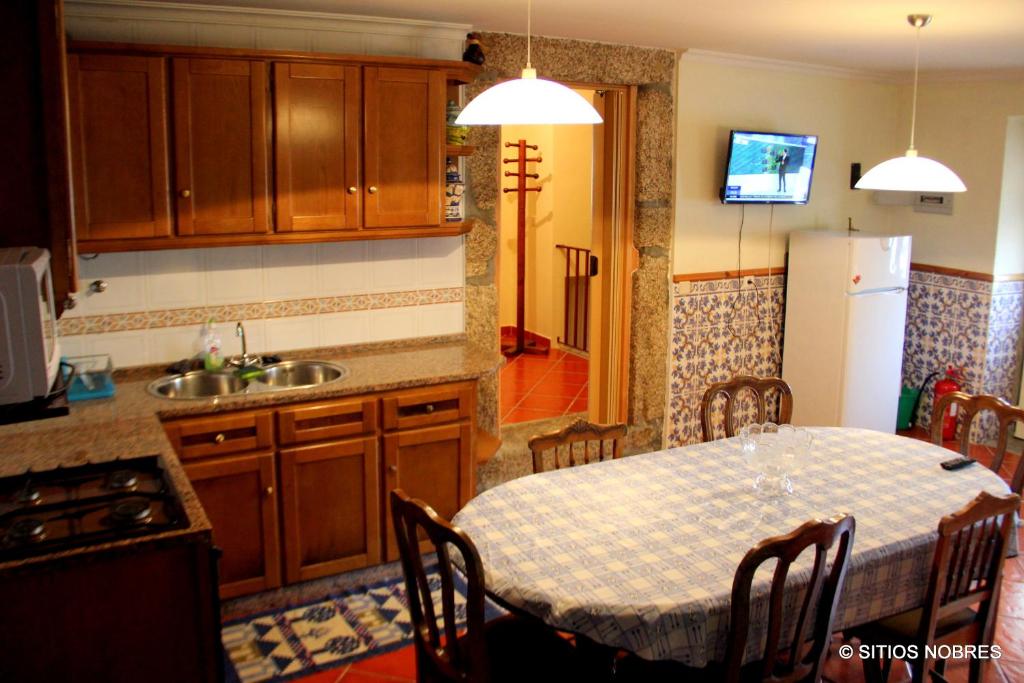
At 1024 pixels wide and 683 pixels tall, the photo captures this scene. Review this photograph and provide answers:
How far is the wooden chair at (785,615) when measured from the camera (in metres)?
2.12

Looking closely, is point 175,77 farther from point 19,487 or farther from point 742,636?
point 742,636

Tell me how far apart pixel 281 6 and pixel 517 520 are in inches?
93.0

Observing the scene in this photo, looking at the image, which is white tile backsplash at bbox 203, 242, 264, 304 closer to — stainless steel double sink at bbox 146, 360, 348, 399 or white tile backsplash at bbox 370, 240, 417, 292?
stainless steel double sink at bbox 146, 360, 348, 399

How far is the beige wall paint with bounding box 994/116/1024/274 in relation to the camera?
545 cm

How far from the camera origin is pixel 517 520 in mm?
2689

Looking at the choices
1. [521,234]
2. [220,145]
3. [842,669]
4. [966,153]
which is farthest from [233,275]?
[966,153]

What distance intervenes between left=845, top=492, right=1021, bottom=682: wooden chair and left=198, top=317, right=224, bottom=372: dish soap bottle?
264cm

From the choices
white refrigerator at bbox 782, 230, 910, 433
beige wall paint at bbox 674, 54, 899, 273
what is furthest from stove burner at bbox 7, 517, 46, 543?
white refrigerator at bbox 782, 230, 910, 433

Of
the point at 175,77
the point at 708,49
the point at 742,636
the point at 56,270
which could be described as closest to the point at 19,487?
the point at 56,270

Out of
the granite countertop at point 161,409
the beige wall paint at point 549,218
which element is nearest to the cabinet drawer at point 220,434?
the granite countertop at point 161,409

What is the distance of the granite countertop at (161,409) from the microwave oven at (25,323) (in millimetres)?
354

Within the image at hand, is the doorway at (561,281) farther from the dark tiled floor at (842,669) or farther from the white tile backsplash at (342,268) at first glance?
the dark tiled floor at (842,669)

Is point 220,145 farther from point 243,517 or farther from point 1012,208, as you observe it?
point 1012,208

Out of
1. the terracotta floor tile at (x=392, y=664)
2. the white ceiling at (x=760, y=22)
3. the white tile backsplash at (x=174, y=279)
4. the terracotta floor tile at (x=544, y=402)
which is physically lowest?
the terracotta floor tile at (x=392, y=664)
